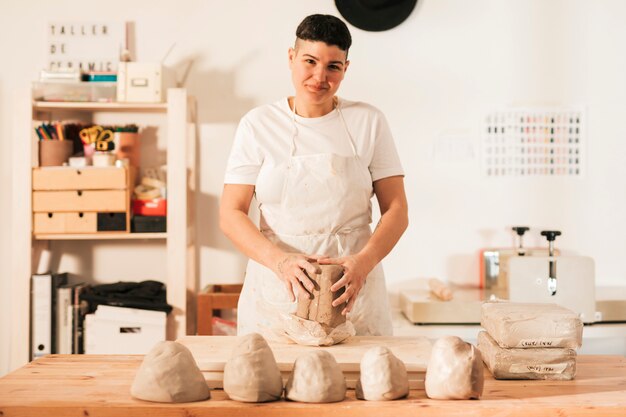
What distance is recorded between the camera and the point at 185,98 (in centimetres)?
309

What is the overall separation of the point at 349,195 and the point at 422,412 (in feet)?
3.01

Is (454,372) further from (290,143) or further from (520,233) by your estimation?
(520,233)

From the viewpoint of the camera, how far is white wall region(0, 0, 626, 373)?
341cm

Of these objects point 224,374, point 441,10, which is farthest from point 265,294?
point 441,10

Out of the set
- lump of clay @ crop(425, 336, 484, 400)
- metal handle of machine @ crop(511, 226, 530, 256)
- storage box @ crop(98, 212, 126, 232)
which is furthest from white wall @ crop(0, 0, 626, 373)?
lump of clay @ crop(425, 336, 484, 400)

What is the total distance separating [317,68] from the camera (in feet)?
6.25

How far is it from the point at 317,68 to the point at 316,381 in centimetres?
95

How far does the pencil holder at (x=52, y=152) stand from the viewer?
312 centimetres

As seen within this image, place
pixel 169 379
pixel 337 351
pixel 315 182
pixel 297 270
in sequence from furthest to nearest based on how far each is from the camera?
1. pixel 315 182
2. pixel 297 270
3. pixel 337 351
4. pixel 169 379

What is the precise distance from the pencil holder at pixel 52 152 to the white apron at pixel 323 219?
1.45m

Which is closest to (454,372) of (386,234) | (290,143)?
(386,234)

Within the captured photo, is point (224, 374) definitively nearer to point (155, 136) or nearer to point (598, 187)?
point (155, 136)

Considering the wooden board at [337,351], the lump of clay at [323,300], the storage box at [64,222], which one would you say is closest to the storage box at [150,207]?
the storage box at [64,222]

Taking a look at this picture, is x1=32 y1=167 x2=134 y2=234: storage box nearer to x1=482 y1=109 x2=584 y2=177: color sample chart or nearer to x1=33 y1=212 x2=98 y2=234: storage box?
x1=33 y1=212 x2=98 y2=234: storage box
